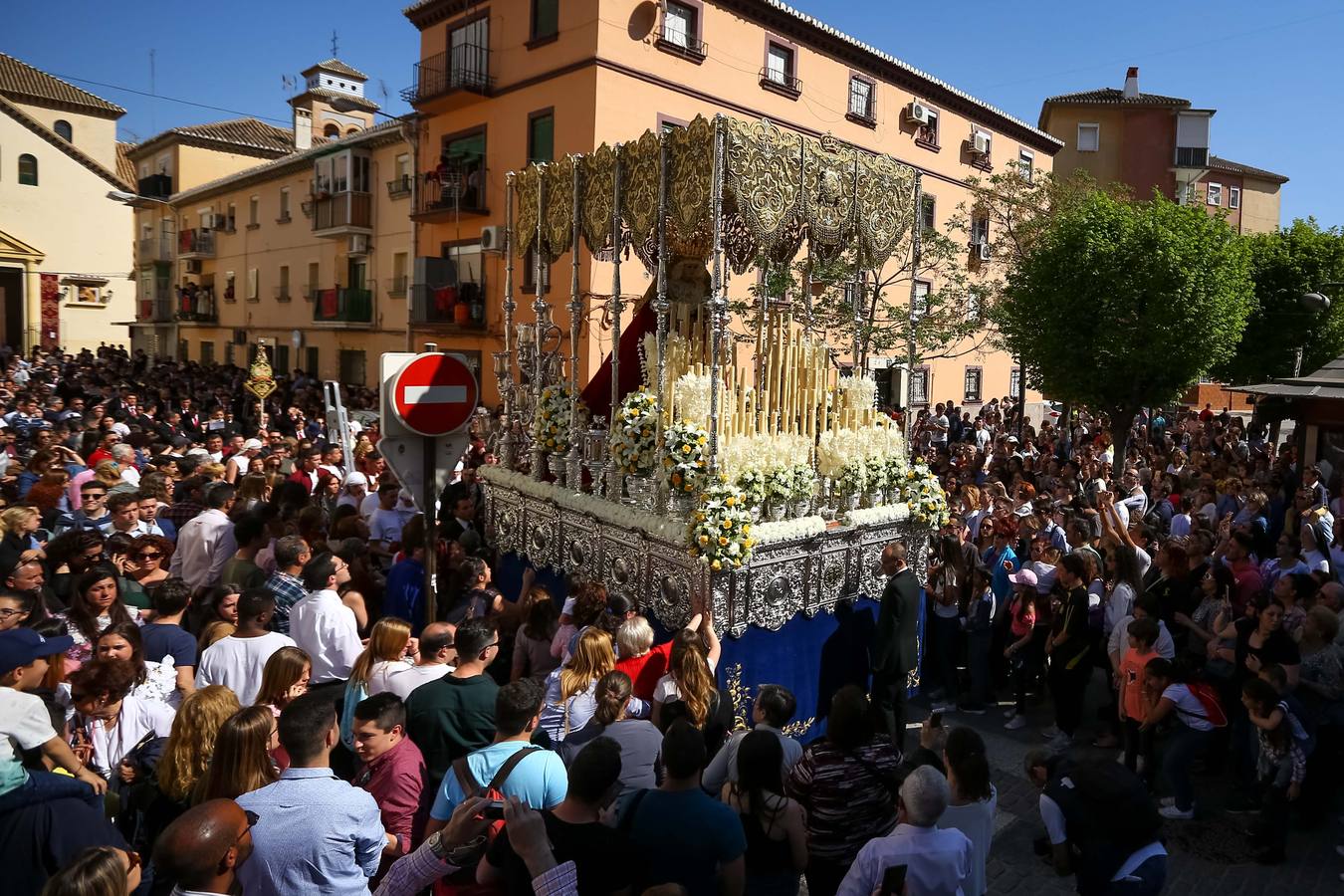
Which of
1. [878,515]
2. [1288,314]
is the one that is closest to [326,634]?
[878,515]

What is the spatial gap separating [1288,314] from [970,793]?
25.7 meters

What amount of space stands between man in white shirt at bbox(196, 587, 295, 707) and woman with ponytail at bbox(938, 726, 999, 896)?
10.7 ft

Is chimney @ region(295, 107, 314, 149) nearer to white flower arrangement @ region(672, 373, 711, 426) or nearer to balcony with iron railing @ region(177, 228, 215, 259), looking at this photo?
balcony with iron railing @ region(177, 228, 215, 259)

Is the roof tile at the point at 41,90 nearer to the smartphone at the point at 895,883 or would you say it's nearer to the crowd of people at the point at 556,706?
the crowd of people at the point at 556,706

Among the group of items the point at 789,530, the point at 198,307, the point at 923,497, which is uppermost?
the point at 198,307

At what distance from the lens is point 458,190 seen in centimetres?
2122

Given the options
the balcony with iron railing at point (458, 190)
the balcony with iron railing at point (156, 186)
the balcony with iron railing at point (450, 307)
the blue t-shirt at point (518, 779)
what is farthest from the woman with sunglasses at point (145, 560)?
the balcony with iron railing at point (156, 186)

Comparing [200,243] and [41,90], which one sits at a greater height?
[41,90]

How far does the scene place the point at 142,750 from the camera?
→ 3.77m

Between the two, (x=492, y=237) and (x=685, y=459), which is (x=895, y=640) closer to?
(x=685, y=459)

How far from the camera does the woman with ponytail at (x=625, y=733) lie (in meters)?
3.95

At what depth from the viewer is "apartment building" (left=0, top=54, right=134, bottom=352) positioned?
111ft

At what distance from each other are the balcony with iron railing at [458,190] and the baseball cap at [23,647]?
60.5 feet

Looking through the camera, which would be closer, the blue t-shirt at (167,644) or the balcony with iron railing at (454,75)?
the blue t-shirt at (167,644)
